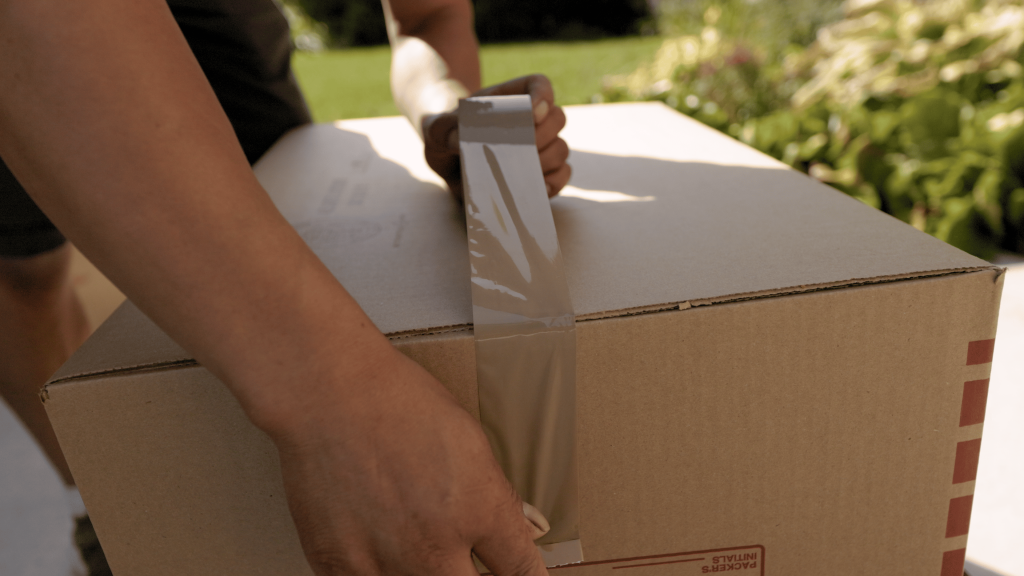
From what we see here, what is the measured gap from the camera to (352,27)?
23.9 ft

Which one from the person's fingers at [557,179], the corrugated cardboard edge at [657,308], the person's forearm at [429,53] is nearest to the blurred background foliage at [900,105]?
the person's forearm at [429,53]

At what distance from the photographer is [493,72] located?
364cm

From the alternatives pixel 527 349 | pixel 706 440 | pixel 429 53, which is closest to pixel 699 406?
pixel 706 440

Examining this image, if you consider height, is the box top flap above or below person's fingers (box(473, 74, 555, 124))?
below

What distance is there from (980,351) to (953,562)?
0.60 ft

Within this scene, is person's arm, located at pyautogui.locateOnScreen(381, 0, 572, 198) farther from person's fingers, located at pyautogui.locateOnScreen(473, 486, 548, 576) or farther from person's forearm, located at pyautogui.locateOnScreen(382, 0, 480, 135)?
person's fingers, located at pyautogui.locateOnScreen(473, 486, 548, 576)

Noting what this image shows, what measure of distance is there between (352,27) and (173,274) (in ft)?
25.6

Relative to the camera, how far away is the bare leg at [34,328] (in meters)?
0.81

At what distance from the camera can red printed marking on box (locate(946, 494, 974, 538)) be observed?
466 millimetres

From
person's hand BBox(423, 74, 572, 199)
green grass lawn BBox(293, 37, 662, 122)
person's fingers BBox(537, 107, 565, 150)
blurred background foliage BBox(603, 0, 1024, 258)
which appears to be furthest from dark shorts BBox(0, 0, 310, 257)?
green grass lawn BBox(293, 37, 662, 122)

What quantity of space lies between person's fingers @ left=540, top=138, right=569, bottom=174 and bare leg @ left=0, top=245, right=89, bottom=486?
689mm

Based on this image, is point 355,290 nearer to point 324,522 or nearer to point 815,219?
point 324,522

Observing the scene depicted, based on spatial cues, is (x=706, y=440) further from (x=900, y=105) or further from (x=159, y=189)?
(x=900, y=105)

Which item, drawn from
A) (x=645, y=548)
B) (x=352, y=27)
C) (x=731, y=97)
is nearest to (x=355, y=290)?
(x=645, y=548)
